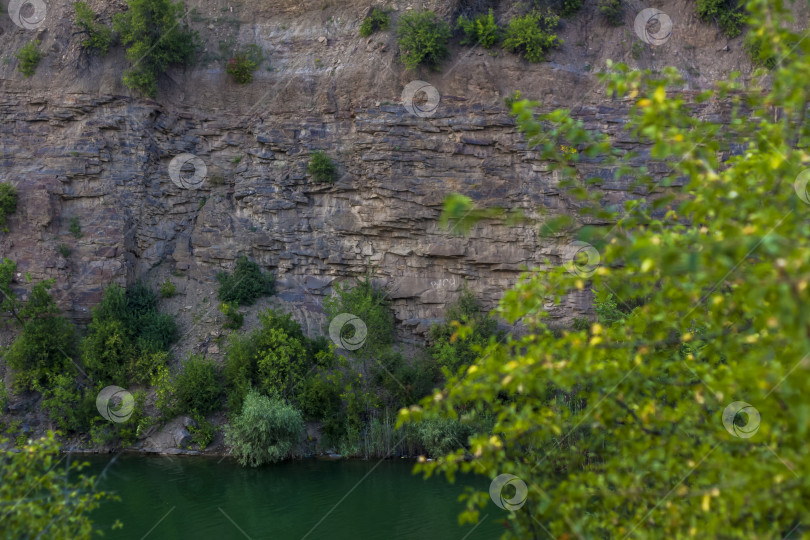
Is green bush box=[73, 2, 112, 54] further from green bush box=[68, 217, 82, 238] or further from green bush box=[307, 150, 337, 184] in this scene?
green bush box=[307, 150, 337, 184]

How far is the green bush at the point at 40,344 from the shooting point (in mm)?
17594

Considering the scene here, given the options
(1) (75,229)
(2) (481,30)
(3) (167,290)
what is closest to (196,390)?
(3) (167,290)

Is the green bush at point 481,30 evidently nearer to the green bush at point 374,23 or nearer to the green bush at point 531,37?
the green bush at point 531,37

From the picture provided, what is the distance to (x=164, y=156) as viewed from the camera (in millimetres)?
22328

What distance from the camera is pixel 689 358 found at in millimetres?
3193

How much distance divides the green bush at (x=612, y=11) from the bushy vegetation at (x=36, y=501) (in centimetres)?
2445

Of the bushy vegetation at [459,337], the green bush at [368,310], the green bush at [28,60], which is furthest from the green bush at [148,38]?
the bushy vegetation at [459,337]

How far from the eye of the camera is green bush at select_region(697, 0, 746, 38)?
22062 millimetres

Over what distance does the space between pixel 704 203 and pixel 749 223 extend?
25 cm

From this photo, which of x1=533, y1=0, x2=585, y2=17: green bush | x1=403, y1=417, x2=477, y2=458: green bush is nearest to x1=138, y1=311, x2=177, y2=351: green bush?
x1=403, y1=417, x2=477, y2=458: green bush

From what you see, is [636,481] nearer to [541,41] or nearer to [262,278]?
[262,278]

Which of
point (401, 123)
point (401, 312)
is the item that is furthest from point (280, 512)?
point (401, 123)

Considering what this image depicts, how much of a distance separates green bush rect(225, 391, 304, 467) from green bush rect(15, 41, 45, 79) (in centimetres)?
1548

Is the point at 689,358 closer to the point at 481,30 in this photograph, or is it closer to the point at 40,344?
the point at 40,344
